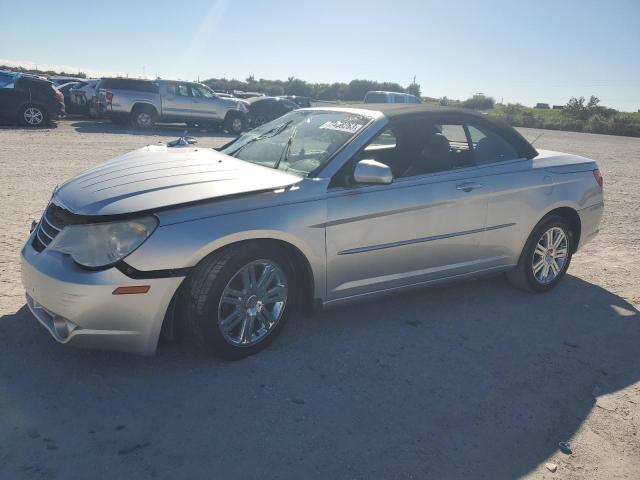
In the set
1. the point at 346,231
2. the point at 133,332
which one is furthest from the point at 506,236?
the point at 133,332

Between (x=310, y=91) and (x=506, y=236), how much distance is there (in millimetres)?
68357

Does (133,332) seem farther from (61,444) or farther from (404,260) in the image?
(404,260)

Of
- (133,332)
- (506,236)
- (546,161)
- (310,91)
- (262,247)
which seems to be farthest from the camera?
(310,91)

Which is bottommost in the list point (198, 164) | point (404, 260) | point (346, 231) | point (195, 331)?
point (195, 331)

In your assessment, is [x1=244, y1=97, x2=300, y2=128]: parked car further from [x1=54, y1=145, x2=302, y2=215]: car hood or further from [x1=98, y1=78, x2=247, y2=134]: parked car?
[x1=54, y1=145, x2=302, y2=215]: car hood

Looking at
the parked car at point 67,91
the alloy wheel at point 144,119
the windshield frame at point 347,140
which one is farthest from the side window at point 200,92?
the windshield frame at point 347,140

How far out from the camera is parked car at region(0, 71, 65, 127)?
51.7ft

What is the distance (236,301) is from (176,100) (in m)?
17.0

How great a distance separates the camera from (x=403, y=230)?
12.8 feet

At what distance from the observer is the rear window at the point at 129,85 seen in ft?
59.4

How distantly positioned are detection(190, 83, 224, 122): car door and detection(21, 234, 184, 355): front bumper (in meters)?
17.0

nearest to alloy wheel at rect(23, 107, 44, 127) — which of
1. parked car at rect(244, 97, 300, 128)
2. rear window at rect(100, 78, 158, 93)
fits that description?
rear window at rect(100, 78, 158, 93)

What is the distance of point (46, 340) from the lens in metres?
3.45

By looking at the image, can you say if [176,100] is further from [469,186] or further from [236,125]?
[469,186]
